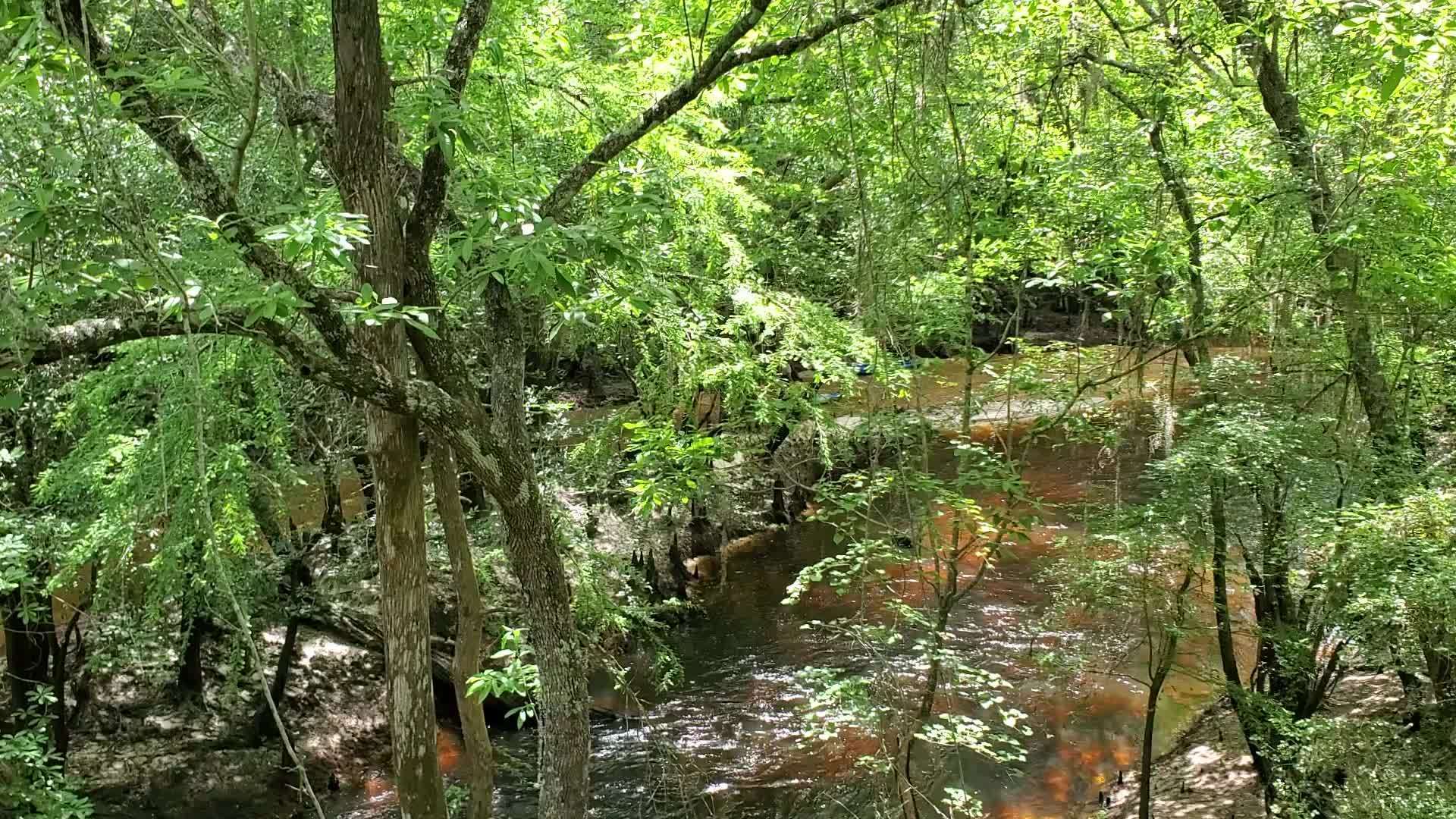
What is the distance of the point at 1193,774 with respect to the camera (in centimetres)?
791

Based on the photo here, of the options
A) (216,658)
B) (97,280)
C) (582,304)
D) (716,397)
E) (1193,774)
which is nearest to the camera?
(97,280)

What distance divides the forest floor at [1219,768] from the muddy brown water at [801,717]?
0.33m

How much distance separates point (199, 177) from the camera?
146 inches

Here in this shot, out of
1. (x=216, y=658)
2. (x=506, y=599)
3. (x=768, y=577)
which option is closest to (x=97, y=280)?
(x=506, y=599)

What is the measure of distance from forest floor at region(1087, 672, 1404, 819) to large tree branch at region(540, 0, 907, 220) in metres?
6.58

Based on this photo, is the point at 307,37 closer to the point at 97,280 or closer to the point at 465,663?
the point at 97,280

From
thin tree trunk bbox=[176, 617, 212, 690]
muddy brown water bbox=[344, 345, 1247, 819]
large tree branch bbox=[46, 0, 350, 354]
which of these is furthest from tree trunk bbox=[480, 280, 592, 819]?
thin tree trunk bbox=[176, 617, 212, 690]

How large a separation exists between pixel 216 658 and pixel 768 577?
7446 mm

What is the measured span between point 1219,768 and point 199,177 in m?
8.98

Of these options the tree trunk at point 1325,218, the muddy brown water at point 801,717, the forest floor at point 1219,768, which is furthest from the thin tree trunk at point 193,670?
the tree trunk at point 1325,218

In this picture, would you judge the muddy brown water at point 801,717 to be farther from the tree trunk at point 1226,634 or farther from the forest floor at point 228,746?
the forest floor at point 228,746

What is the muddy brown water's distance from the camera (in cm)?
815

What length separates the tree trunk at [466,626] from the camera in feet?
17.6

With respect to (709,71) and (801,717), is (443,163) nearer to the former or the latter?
(709,71)
